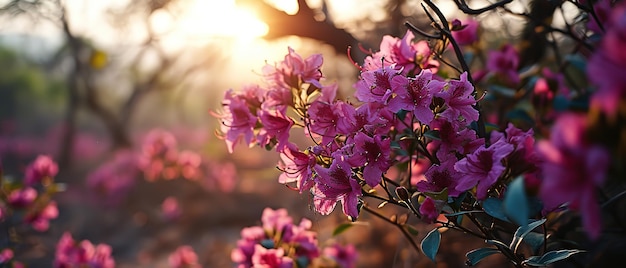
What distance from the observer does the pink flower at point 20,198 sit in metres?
2.17

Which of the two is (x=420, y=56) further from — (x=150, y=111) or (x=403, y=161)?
(x=150, y=111)

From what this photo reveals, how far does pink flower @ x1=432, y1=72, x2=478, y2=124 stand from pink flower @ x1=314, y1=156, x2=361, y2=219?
192mm

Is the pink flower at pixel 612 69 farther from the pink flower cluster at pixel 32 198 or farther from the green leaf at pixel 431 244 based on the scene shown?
the pink flower cluster at pixel 32 198

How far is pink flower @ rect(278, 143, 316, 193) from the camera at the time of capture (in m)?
0.97

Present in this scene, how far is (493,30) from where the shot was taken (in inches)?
120

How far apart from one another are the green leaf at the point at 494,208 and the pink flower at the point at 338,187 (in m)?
0.20

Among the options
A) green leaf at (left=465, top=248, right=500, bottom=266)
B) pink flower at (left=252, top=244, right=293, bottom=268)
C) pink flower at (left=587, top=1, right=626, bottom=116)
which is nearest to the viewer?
pink flower at (left=587, top=1, right=626, bottom=116)

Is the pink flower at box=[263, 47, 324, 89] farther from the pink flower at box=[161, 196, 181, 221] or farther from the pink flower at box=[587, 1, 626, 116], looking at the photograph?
the pink flower at box=[161, 196, 181, 221]

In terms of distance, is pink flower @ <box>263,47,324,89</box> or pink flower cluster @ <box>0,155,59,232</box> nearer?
pink flower @ <box>263,47,324,89</box>

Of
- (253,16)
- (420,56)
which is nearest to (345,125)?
→ (420,56)

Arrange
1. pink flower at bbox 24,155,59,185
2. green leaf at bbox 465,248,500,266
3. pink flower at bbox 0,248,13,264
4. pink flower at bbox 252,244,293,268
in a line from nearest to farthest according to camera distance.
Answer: green leaf at bbox 465,248,500,266, pink flower at bbox 252,244,293,268, pink flower at bbox 0,248,13,264, pink flower at bbox 24,155,59,185

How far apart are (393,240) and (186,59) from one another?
762 centimetres

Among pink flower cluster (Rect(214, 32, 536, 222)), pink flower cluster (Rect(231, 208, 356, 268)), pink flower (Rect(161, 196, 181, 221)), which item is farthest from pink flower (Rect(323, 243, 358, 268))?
pink flower (Rect(161, 196, 181, 221))

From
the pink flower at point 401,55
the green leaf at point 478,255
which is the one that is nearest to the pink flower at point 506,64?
the pink flower at point 401,55
